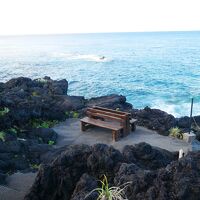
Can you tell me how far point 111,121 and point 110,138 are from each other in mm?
1161

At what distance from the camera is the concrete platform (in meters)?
13.6

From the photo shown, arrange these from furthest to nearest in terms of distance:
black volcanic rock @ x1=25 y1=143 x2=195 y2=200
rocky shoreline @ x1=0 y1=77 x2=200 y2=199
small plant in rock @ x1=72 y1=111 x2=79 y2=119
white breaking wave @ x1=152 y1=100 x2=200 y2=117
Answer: white breaking wave @ x1=152 y1=100 x2=200 y2=117 < small plant in rock @ x1=72 y1=111 x2=79 y2=119 < rocky shoreline @ x1=0 y1=77 x2=200 y2=199 < black volcanic rock @ x1=25 y1=143 x2=195 y2=200

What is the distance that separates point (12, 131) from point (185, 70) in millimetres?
43688

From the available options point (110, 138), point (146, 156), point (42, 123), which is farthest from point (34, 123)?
point (146, 156)

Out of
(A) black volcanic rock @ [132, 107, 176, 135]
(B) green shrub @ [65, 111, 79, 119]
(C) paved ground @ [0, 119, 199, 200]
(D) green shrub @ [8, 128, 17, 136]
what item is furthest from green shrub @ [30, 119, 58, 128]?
(A) black volcanic rock @ [132, 107, 176, 135]

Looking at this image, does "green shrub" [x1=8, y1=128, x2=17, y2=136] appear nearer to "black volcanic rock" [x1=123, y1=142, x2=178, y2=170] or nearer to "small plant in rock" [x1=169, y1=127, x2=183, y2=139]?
"black volcanic rock" [x1=123, y1=142, x2=178, y2=170]

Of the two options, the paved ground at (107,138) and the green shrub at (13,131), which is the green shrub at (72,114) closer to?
the paved ground at (107,138)

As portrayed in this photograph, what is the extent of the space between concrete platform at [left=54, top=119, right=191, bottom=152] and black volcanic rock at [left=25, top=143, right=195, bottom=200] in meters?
3.03

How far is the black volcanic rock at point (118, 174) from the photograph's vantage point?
5785 millimetres

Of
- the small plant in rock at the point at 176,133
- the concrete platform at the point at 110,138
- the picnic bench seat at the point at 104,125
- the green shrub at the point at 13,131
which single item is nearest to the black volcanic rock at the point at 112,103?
the concrete platform at the point at 110,138

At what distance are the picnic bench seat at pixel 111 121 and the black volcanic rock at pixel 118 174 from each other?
12.1 ft

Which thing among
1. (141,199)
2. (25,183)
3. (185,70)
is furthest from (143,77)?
(141,199)

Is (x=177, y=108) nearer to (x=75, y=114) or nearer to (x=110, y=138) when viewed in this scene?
(x=75, y=114)

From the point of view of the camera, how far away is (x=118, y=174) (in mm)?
6918
